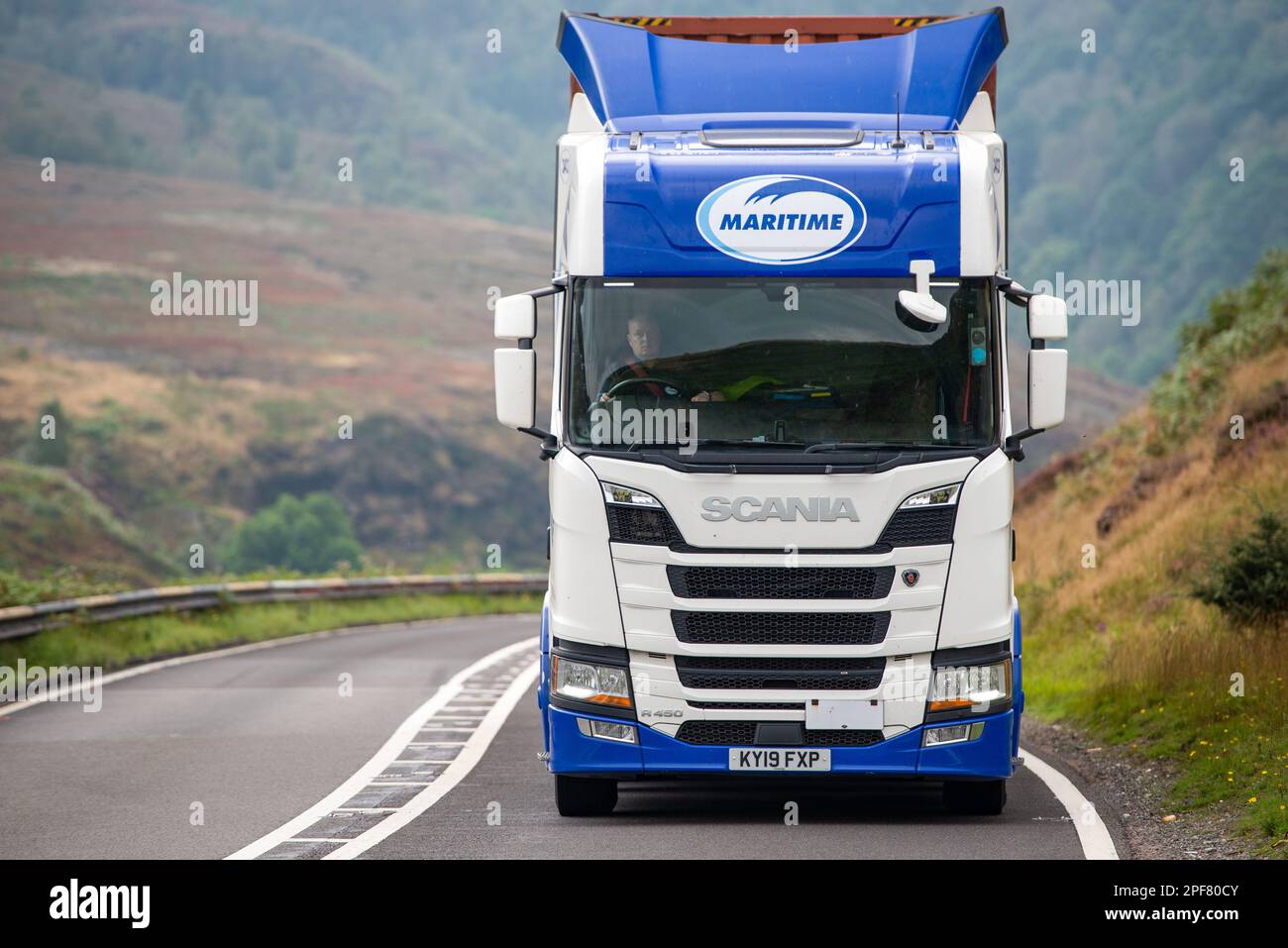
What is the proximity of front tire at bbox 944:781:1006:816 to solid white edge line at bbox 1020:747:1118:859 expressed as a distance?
1.47ft

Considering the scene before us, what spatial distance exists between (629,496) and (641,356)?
0.85 meters

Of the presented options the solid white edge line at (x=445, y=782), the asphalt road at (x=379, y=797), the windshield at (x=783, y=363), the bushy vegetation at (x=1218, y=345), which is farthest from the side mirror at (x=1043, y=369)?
the bushy vegetation at (x=1218, y=345)

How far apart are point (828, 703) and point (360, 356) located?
132 metres

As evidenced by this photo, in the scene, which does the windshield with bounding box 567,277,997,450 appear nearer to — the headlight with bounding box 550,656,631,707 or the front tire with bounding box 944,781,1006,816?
the headlight with bounding box 550,656,631,707

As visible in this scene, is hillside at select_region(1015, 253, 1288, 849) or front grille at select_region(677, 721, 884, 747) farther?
hillside at select_region(1015, 253, 1288, 849)

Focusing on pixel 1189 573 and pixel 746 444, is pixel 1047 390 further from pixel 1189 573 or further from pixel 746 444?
pixel 1189 573

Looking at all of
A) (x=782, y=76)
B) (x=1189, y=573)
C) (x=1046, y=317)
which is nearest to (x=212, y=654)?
(x=1189, y=573)

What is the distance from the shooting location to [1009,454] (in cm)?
1054

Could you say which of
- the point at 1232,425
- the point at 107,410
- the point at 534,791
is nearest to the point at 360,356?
the point at 107,410

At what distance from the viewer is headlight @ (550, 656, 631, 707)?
10461mm

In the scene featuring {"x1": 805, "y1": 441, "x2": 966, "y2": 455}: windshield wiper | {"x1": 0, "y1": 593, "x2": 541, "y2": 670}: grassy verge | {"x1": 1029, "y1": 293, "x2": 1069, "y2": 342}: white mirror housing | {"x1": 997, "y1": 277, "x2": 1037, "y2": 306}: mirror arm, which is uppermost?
{"x1": 997, "y1": 277, "x2": 1037, "y2": 306}: mirror arm

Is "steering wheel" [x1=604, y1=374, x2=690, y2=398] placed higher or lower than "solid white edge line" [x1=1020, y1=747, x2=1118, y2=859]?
higher

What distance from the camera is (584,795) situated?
1106 centimetres

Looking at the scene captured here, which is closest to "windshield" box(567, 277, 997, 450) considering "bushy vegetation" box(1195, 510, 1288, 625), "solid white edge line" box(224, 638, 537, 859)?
"solid white edge line" box(224, 638, 537, 859)
